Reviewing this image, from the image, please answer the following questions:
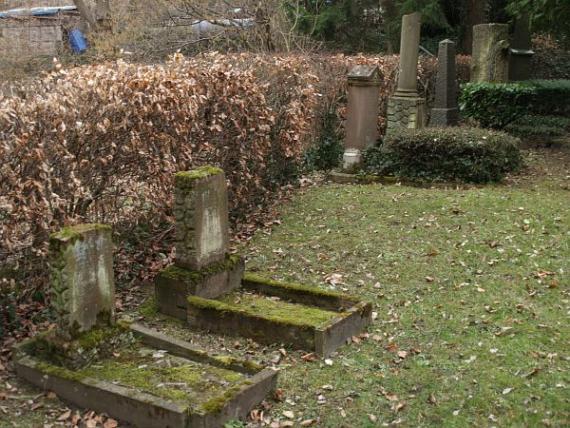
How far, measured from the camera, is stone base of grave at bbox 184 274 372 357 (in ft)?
19.9

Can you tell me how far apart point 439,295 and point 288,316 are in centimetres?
188

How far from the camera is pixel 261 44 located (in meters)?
17.5

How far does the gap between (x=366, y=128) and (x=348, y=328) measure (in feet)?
23.8

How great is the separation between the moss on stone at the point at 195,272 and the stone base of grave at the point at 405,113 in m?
7.30

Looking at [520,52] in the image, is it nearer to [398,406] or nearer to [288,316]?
[288,316]

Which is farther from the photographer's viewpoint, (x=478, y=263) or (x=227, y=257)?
(x=478, y=263)

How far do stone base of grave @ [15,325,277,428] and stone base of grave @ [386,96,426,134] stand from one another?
29.0ft

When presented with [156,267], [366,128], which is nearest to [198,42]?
[366,128]

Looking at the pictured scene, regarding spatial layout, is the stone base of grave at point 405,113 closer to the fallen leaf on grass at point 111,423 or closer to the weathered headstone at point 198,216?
the weathered headstone at point 198,216

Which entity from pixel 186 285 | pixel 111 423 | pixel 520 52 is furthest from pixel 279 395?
pixel 520 52

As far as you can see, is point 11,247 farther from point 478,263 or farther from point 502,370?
point 478,263

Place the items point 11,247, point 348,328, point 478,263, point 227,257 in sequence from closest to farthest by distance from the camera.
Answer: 1. point 11,247
2. point 348,328
3. point 227,257
4. point 478,263

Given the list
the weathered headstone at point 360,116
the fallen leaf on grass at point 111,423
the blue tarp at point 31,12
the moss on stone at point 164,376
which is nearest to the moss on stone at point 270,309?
the moss on stone at point 164,376

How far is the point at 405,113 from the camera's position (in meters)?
13.7
